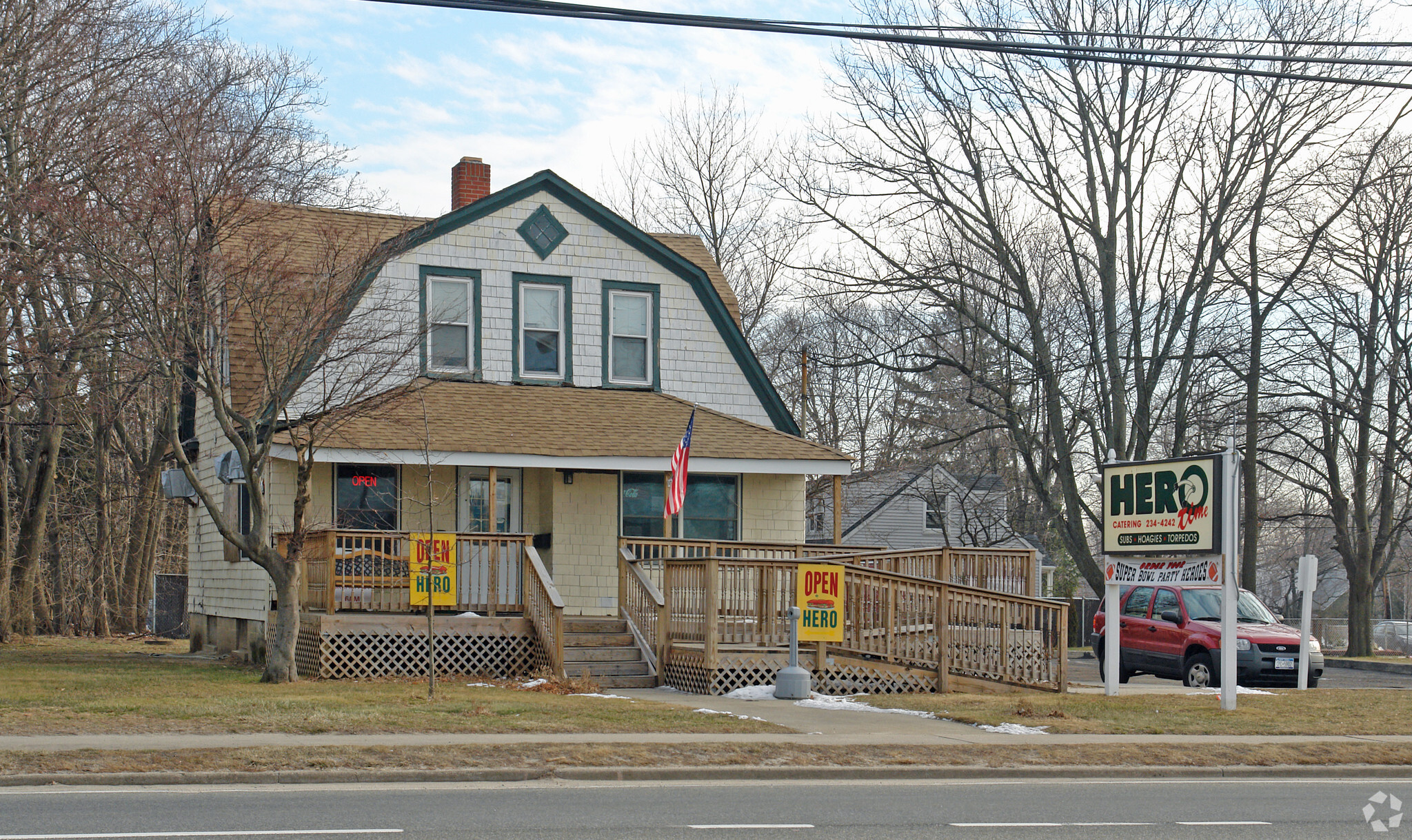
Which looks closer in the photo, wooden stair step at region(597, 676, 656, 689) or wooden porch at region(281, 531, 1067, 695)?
wooden porch at region(281, 531, 1067, 695)

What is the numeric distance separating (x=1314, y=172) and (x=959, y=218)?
775 centimetres

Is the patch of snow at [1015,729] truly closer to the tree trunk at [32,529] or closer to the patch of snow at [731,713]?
the patch of snow at [731,713]

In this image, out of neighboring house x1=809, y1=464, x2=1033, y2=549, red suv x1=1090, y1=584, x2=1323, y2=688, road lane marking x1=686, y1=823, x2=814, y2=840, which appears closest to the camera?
road lane marking x1=686, y1=823, x2=814, y2=840

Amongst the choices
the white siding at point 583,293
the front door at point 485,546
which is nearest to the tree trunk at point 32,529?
the white siding at point 583,293

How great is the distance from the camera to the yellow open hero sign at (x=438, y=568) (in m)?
18.6

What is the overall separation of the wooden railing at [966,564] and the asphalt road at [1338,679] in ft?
9.80

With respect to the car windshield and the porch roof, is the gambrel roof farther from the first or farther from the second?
the car windshield

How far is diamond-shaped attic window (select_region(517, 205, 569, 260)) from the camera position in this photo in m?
23.8

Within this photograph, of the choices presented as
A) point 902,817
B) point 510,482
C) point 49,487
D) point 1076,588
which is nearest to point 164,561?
point 49,487

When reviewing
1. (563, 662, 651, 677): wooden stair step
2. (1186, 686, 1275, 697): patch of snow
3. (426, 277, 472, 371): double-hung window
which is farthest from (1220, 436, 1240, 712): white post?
(426, 277, 472, 371): double-hung window

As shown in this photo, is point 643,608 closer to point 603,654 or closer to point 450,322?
point 603,654

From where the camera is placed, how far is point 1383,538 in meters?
38.9

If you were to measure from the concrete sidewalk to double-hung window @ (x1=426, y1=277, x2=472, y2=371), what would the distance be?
9129mm

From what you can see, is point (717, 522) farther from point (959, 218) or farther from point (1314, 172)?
point (1314, 172)
